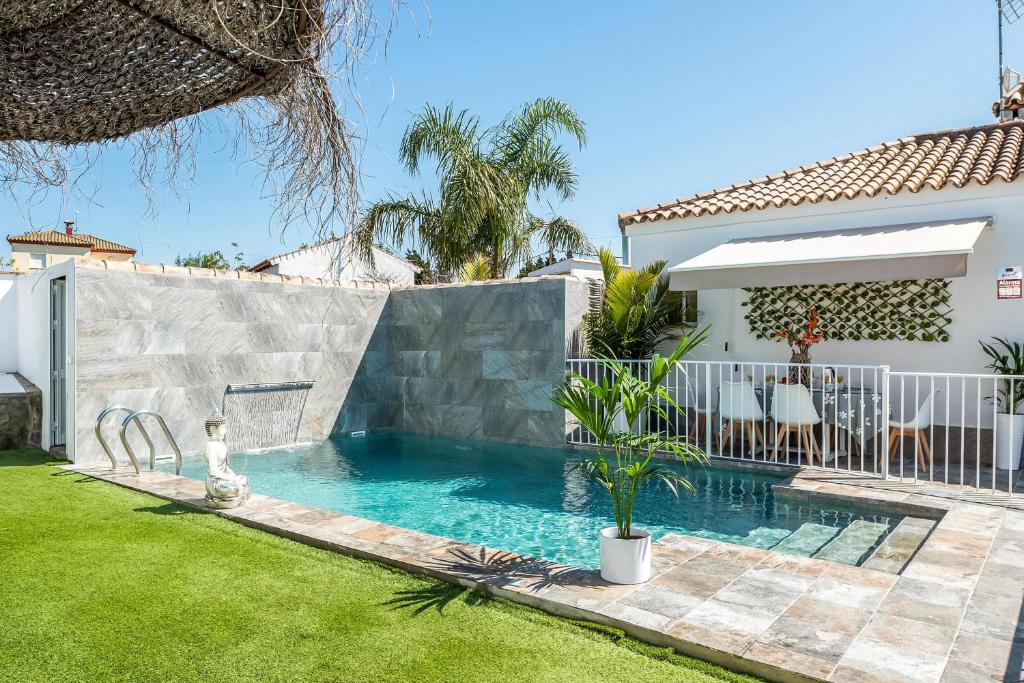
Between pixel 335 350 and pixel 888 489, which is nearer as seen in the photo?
pixel 888 489

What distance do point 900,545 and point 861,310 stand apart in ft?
24.6

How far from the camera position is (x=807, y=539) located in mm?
8688

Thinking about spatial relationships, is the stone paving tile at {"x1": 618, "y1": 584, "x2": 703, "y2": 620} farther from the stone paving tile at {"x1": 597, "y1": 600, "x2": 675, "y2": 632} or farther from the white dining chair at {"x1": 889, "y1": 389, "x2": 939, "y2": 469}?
the white dining chair at {"x1": 889, "y1": 389, "x2": 939, "y2": 469}

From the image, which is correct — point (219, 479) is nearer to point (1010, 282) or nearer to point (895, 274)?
point (895, 274)

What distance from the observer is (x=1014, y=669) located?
15.2 feet

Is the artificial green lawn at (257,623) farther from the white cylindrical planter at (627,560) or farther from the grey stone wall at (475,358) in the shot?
the grey stone wall at (475,358)

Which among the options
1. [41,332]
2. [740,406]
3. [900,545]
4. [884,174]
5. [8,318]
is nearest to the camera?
[900,545]

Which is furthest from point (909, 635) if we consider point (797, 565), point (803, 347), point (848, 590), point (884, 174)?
point (884, 174)

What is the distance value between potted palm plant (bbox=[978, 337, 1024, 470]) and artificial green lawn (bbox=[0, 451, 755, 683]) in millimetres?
9069

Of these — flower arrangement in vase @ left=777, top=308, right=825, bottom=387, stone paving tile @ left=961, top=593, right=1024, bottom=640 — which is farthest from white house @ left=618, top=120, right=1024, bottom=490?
stone paving tile @ left=961, top=593, right=1024, bottom=640

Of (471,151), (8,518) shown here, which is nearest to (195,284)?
(8,518)

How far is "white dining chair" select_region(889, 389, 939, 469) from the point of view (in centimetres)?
1130

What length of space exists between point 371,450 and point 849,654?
12470 millimetres

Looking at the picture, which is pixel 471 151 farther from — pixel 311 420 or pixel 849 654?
pixel 849 654
